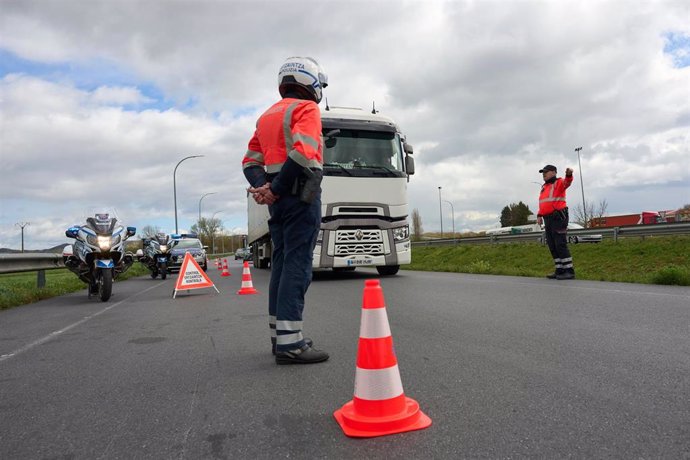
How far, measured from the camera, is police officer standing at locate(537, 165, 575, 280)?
1044cm

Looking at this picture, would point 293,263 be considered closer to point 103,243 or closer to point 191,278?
point 103,243

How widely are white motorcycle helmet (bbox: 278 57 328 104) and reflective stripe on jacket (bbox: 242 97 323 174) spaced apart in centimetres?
15

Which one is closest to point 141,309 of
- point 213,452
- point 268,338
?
point 268,338

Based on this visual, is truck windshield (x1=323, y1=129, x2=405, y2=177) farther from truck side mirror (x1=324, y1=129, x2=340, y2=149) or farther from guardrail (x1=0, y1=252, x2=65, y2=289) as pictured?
guardrail (x1=0, y1=252, x2=65, y2=289)

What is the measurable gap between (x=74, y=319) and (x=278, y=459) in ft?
19.3

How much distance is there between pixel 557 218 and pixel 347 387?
28.3ft

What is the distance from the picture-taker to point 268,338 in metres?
4.87

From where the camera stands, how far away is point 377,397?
244cm

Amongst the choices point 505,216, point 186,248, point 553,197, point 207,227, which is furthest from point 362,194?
point 505,216

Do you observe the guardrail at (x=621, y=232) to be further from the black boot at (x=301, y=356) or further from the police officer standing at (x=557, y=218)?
the black boot at (x=301, y=356)

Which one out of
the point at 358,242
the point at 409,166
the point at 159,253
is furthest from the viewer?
the point at 159,253

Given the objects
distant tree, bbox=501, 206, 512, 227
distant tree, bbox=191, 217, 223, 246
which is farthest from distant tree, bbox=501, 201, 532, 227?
distant tree, bbox=191, 217, 223, 246

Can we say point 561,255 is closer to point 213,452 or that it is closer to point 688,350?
point 688,350

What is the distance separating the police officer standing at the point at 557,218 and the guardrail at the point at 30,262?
10439mm
